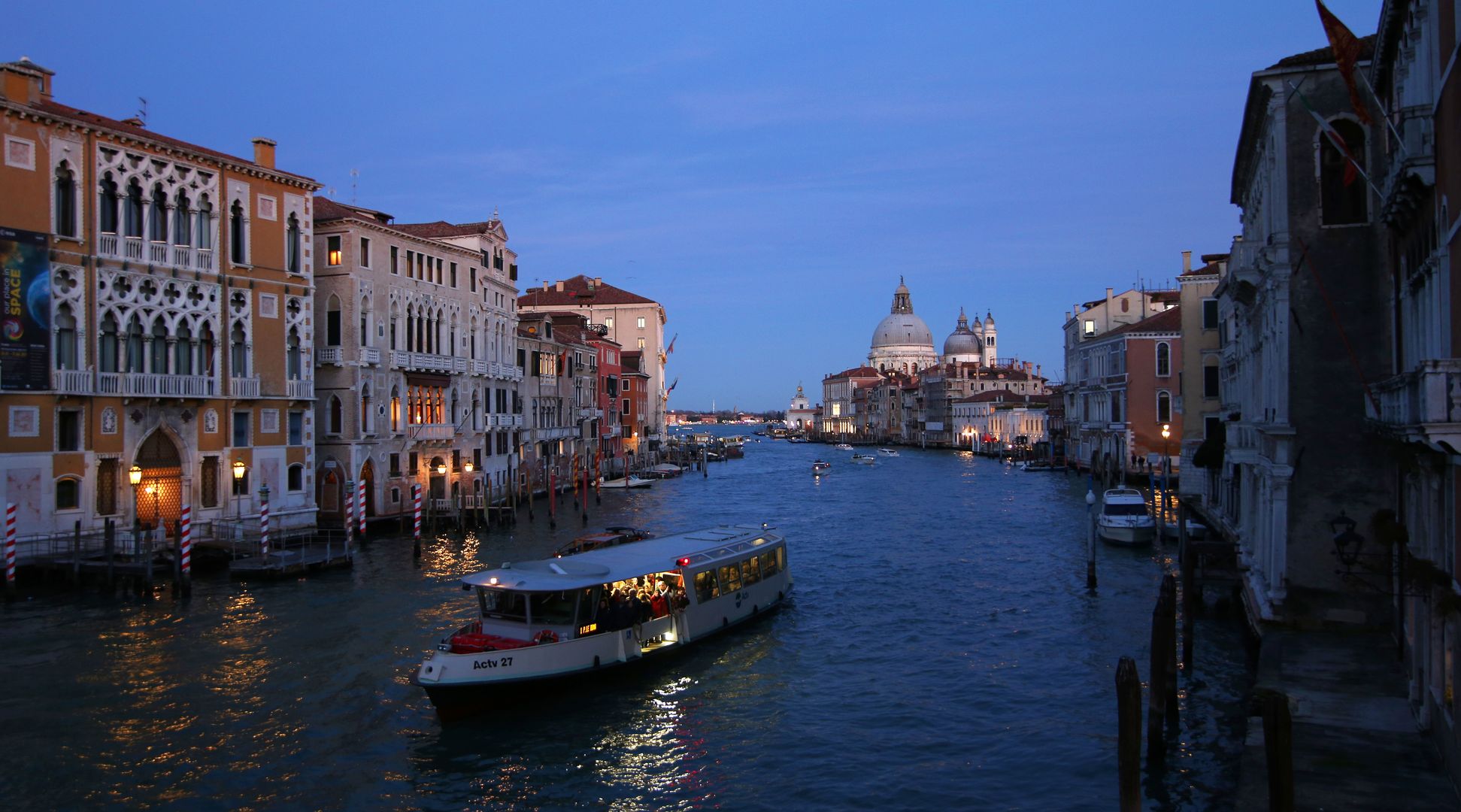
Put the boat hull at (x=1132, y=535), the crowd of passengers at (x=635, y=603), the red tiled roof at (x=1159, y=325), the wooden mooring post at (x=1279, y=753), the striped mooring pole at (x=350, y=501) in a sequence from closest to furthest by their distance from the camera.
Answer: the wooden mooring post at (x=1279, y=753)
the crowd of passengers at (x=635, y=603)
the boat hull at (x=1132, y=535)
the striped mooring pole at (x=350, y=501)
the red tiled roof at (x=1159, y=325)

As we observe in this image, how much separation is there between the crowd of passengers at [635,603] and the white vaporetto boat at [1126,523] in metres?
16.8

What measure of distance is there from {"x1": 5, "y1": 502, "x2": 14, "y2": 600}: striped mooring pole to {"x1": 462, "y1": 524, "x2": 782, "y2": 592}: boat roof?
408 inches

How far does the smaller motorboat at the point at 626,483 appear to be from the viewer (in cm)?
5412

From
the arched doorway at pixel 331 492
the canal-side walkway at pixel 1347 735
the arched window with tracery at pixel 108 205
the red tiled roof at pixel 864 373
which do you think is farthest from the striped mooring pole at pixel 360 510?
the red tiled roof at pixel 864 373

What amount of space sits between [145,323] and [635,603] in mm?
14917

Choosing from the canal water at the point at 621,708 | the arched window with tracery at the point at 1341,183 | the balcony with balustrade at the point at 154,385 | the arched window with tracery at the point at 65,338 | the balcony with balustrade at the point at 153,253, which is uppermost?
the balcony with balustrade at the point at 153,253

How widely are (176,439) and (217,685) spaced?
469 inches

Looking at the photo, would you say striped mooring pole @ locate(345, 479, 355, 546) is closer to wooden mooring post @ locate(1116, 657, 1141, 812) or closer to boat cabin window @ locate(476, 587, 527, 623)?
boat cabin window @ locate(476, 587, 527, 623)

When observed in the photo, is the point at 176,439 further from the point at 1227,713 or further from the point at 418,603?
the point at 1227,713

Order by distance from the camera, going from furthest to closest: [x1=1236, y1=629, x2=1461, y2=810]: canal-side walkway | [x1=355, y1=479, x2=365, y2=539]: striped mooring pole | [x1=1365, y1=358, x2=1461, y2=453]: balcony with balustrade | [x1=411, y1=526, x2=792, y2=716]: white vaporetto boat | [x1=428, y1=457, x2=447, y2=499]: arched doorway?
[x1=428, y1=457, x2=447, y2=499]: arched doorway
[x1=355, y1=479, x2=365, y2=539]: striped mooring pole
[x1=411, y1=526, x2=792, y2=716]: white vaporetto boat
[x1=1236, y1=629, x2=1461, y2=810]: canal-side walkway
[x1=1365, y1=358, x2=1461, y2=453]: balcony with balustrade

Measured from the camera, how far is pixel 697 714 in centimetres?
1466

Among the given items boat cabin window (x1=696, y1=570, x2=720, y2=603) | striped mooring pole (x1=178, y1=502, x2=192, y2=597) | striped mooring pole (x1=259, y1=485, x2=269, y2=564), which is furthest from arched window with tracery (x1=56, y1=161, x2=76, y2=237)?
boat cabin window (x1=696, y1=570, x2=720, y2=603)

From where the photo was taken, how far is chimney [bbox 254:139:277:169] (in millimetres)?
27672

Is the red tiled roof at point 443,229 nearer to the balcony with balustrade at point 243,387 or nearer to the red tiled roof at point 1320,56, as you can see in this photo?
the balcony with balustrade at point 243,387
